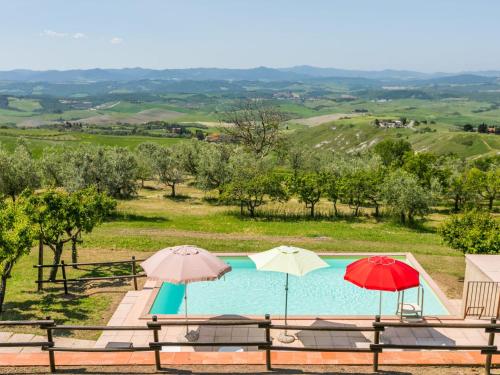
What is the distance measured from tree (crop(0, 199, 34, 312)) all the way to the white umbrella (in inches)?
333

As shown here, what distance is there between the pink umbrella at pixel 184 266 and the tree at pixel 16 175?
31.6m

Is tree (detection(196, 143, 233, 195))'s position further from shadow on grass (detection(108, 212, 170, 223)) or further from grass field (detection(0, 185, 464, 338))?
shadow on grass (detection(108, 212, 170, 223))

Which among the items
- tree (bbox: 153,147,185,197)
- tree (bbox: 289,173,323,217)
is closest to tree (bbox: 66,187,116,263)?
tree (bbox: 289,173,323,217)

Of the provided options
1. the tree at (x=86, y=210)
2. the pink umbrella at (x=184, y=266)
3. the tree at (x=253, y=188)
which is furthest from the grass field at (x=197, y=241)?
the pink umbrella at (x=184, y=266)

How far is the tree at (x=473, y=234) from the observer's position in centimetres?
2001

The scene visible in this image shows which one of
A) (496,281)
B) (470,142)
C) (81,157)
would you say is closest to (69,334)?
(496,281)

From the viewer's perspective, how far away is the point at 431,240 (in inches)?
1233

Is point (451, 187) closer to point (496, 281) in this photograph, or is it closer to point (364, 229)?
point (364, 229)

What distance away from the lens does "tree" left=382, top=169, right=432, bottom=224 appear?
3747 centimetres

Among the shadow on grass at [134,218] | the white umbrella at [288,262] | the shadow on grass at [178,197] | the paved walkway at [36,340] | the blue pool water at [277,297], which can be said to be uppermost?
the white umbrella at [288,262]

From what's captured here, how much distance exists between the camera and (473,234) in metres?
20.6

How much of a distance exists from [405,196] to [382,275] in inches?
1019

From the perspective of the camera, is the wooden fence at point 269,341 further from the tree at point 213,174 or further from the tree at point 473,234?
the tree at point 213,174

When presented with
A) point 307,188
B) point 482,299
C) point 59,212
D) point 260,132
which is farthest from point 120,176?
point 482,299
